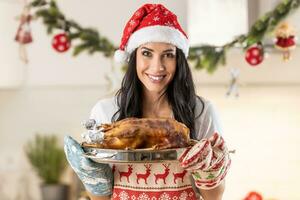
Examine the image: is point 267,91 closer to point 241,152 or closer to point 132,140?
point 241,152

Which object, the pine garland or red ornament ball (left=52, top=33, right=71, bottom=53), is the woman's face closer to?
the pine garland

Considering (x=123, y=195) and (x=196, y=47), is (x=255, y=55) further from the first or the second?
(x=123, y=195)

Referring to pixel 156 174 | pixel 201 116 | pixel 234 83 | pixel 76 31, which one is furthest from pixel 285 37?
pixel 156 174

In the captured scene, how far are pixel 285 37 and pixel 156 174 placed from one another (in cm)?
87

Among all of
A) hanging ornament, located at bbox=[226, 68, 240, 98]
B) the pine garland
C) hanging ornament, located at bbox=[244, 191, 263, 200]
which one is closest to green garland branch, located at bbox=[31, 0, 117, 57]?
the pine garland

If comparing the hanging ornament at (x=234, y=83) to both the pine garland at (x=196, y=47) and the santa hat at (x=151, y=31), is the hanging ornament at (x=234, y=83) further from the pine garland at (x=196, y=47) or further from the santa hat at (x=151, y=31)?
the santa hat at (x=151, y=31)

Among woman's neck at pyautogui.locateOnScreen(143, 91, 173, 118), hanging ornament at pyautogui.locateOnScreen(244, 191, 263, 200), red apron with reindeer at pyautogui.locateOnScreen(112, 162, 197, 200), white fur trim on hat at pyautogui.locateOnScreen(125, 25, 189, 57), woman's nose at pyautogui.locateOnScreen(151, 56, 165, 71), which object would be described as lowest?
hanging ornament at pyautogui.locateOnScreen(244, 191, 263, 200)

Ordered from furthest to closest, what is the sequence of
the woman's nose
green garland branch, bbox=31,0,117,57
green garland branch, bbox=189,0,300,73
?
green garland branch, bbox=31,0,117,57 < green garland branch, bbox=189,0,300,73 < the woman's nose

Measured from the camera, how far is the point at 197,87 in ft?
6.02

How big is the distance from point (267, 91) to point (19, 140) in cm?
87

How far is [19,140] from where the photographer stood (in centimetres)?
201

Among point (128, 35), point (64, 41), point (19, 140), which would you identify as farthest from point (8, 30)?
point (128, 35)

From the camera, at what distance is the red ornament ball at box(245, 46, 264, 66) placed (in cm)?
164

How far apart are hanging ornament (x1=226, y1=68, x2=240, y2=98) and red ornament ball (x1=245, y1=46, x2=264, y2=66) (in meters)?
0.10
